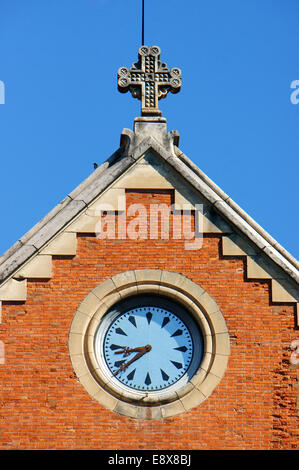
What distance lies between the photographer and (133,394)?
19.7m

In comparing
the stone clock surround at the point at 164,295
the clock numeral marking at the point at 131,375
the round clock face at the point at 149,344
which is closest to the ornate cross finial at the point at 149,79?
the stone clock surround at the point at 164,295

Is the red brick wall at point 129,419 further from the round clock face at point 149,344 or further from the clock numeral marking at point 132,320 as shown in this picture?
the clock numeral marking at point 132,320

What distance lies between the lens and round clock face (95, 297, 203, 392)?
65.4 ft

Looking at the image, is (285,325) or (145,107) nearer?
(285,325)

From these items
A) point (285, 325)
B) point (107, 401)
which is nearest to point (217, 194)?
point (285, 325)

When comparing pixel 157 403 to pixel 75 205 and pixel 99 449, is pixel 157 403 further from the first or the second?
pixel 75 205

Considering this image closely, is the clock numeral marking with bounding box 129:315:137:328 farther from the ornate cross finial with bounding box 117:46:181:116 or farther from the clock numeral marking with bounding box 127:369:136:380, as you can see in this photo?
the ornate cross finial with bounding box 117:46:181:116

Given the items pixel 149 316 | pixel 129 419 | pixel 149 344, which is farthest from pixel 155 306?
pixel 129 419

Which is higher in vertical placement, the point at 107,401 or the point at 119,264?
the point at 119,264

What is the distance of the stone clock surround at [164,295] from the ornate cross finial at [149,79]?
3.11 metres

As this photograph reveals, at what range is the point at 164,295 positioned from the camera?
20.3 metres
